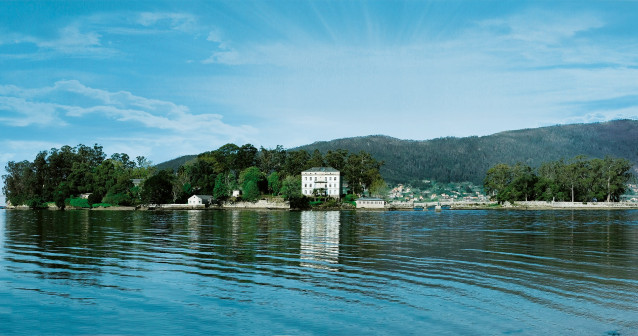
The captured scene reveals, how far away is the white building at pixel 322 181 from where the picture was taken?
490 ft

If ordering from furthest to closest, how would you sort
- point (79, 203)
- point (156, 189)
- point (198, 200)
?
point (79, 203)
point (198, 200)
point (156, 189)

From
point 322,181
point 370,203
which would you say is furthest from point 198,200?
point 370,203

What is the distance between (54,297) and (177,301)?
4302 mm

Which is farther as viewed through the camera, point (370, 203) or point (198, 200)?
point (198, 200)

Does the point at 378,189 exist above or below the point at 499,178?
below

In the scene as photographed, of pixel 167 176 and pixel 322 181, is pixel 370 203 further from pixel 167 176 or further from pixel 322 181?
pixel 167 176

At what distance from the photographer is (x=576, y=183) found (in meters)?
156

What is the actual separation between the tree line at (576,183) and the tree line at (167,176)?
43.0m

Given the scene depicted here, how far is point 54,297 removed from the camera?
53.9 feet

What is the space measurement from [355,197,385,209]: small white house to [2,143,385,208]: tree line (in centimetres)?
1563

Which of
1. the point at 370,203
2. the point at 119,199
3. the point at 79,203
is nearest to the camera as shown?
the point at 370,203

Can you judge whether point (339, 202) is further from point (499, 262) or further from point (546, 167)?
point (499, 262)

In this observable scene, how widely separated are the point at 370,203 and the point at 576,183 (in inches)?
2765

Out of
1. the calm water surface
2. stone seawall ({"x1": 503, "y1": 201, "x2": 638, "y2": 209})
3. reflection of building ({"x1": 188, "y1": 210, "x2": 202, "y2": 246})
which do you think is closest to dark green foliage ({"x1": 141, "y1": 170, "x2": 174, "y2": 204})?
reflection of building ({"x1": 188, "y1": 210, "x2": 202, "y2": 246})
